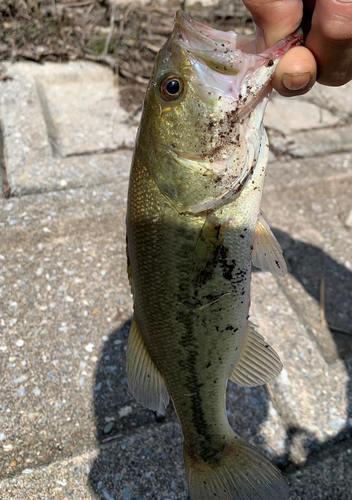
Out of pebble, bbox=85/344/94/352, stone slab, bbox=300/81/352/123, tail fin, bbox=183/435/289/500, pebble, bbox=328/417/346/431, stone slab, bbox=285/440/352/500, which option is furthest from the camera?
stone slab, bbox=300/81/352/123

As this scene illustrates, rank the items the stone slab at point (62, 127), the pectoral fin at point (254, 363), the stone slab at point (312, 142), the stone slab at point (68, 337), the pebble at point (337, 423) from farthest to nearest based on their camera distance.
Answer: the stone slab at point (312, 142) < the stone slab at point (62, 127) < the pebble at point (337, 423) < the stone slab at point (68, 337) < the pectoral fin at point (254, 363)

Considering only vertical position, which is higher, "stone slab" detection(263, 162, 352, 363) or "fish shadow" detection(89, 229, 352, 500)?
"stone slab" detection(263, 162, 352, 363)

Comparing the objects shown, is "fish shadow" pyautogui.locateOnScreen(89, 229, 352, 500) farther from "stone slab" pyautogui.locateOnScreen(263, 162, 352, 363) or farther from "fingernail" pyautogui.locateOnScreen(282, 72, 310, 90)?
"fingernail" pyautogui.locateOnScreen(282, 72, 310, 90)

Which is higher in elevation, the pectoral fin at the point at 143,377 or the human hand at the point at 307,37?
the human hand at the point at 307,37

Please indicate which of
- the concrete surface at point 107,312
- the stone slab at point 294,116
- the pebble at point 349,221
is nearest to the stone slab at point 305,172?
the concrete surface at point 107,312

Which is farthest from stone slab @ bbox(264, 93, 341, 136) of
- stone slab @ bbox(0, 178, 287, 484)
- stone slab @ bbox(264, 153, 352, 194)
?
stone slab @ bbox(0, 178, 287, 484)

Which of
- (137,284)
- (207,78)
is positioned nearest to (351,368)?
(137,284)

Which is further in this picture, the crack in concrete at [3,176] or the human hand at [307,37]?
the crack in concrete at [3,176]

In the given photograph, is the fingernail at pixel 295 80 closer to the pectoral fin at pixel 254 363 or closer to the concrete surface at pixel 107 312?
the pectoral fin at pixel 254 363

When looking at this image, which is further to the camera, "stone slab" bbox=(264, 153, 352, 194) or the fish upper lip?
"stone slab" bbox=(264, 153, 352, 194)
